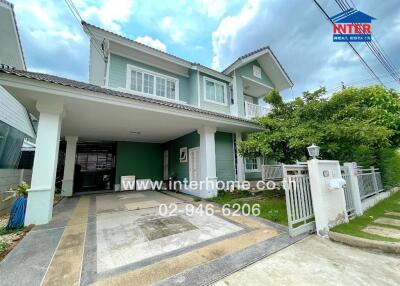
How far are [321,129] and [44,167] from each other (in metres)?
7.27

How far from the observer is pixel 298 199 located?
3512 millimetres

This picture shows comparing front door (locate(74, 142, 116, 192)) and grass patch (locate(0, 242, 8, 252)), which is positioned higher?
front door (locate(74, 142, 116, 192))

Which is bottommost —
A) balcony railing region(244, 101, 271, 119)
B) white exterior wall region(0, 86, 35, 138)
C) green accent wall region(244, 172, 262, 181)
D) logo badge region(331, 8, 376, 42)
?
green accent wall region(244, 172, 262, 181)

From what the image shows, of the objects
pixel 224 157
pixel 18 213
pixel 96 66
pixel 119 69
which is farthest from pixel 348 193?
pixel 96 66

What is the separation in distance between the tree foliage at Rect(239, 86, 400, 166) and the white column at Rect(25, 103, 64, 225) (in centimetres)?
521

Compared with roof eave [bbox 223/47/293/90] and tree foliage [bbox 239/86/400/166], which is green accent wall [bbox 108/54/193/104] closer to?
roof eave [bbox 223/47/293/90]

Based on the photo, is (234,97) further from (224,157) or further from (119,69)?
(119,69)

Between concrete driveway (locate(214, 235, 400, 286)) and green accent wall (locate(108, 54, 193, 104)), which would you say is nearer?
concrete driveway (locate(214, 235, 400, 286))

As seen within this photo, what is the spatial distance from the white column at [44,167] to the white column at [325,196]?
5.83 meters

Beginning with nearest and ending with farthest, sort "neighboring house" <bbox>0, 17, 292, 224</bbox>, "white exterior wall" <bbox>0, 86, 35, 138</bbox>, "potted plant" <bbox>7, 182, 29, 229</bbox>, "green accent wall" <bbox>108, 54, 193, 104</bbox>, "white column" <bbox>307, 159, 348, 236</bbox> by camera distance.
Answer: "white column" <bbox>307, 159, 348, 236</bbox> < "potted plant" <bbox>7, 182, 29, 229</bbox> < "neighboring house" <bbox>0, 17, 292, 224</bbox> < "white exterior wall" <bbox>0, 86, 35, 138</bbox> < "green accent wall" <bbox>108, 54, 193, 104</bbox>

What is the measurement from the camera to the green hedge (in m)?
7.27

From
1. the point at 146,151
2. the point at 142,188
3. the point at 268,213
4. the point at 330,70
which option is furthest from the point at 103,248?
the point at 330,70

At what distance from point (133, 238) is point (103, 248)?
1.70ft

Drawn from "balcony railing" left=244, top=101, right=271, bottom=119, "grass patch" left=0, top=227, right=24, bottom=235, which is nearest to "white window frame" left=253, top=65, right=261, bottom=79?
"balcony railing" left=244, top=101, right=271, bottom=119
